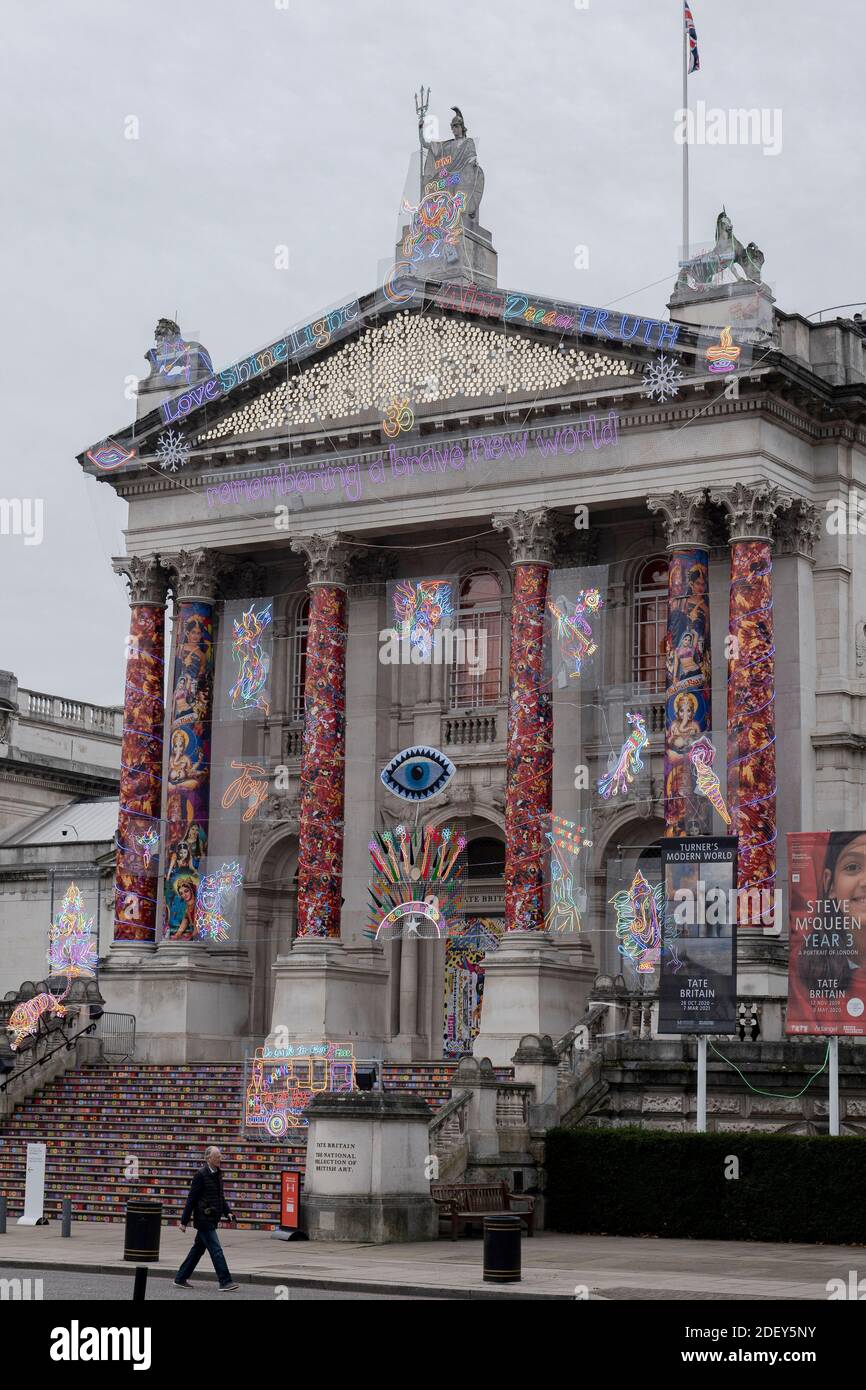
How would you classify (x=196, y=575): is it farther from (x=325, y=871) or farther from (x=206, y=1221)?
(x=206, y=1221)

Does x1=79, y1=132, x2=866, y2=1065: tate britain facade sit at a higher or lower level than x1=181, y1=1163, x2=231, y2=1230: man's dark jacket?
higher

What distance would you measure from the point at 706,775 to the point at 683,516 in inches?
195

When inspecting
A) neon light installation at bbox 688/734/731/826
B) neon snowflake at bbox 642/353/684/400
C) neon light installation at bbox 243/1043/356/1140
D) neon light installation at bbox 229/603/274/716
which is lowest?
neon light installation at bbox 243/1043/356/1140

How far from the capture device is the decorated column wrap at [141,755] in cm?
4656

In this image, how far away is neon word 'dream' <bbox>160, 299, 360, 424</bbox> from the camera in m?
46.1

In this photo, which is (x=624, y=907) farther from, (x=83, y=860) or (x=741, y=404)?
→ (x=83, y=860)

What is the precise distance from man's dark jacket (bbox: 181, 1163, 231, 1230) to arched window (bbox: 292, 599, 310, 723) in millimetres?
24400

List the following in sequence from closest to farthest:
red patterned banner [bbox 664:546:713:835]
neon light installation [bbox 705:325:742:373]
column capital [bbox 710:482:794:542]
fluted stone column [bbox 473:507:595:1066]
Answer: red patterned banner [bbox 664:546:713:835]
neon light installation [bbox 705:325:742:373]
column capital [bbox 710:482:794:542]
fluted stone column [bbox 473:507:595:1066]

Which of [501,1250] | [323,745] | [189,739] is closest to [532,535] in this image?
[323,745]

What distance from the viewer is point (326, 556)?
45.6 m

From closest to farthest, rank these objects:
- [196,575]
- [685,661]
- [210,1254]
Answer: [210,1254], [685,661], [196,575]

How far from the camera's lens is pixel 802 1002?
3166 cm

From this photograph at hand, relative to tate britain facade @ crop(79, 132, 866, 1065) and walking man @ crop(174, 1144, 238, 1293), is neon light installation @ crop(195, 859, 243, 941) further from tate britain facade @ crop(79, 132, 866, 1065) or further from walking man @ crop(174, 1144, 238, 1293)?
walking man @ crop(174, 1144, 238, 1293)

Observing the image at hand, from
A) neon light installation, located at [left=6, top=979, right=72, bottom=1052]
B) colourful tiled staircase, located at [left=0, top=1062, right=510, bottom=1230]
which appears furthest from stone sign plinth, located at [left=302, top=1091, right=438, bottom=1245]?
neon light installation, located at [left=6, top=979, right=72, bottom=1052]
